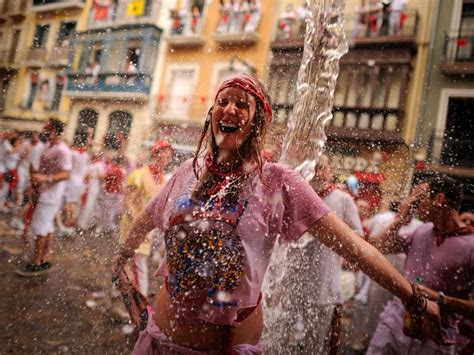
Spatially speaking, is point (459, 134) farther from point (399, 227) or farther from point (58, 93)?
point (58, 93)

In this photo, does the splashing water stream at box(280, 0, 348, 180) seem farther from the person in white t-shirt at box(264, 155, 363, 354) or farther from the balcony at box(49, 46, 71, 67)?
the balcony at box(49, 46, 71, 67)

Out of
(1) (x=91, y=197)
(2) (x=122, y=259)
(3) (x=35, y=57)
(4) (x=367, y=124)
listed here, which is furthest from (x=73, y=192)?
(3) (x=35, y=57)

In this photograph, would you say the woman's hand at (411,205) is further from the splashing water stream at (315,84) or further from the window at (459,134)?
the window at (459,134)

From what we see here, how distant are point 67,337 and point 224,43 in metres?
16.8

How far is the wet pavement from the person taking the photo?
113 inches

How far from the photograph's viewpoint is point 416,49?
13297 millimetres

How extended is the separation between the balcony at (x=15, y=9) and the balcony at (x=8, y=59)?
2306 mm

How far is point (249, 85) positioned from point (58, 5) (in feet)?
86.6

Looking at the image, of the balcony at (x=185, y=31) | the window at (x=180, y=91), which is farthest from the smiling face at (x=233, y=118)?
the balcony at (x=185, y=31)

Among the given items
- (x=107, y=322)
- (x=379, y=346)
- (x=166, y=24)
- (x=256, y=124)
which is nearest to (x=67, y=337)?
(x=107, y=322)

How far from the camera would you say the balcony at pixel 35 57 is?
949 inches

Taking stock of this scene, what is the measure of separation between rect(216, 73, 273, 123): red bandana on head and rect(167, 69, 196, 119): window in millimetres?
17145

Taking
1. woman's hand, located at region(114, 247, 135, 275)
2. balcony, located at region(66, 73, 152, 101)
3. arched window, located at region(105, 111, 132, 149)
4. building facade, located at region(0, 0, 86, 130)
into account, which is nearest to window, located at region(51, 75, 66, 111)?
building facade, located at region(0, 0, 86, 130)

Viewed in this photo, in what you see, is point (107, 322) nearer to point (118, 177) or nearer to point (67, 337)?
point (67, 337)
